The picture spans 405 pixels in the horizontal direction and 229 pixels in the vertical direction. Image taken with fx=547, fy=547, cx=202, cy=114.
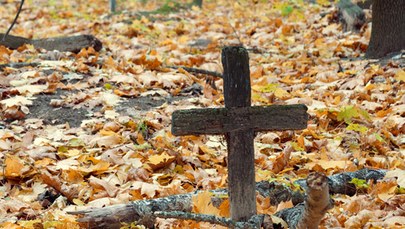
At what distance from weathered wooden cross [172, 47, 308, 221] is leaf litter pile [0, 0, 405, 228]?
0.37 metres

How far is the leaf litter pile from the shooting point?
3.39m

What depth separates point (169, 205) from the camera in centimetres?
312

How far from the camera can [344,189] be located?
3.44m

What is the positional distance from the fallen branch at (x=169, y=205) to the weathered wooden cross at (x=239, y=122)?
11.0 inches

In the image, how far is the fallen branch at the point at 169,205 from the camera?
2943mm

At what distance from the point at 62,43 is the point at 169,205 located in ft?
16.3

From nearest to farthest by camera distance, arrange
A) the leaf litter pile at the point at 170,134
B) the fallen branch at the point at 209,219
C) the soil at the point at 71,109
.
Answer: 1. the fallen branch at the point at 209,219
2. the leaf litter pile at the point at 170,134
3. the soil at the point at 71,109

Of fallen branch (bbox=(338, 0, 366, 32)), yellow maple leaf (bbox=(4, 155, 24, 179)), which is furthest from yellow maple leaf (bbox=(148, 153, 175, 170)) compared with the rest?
fallen branch (bbox=(338, 0, 366, 32))

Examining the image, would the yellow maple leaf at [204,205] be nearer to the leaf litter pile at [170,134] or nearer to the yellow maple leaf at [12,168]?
the leaf litter pile at [170,134]

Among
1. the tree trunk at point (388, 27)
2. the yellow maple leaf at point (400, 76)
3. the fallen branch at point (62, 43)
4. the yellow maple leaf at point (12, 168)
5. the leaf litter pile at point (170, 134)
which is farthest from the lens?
the fallen branch at point (62, 43)

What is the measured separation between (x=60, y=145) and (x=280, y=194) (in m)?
1.96

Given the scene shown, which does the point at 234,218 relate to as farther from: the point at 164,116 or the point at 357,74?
the point at 357,74

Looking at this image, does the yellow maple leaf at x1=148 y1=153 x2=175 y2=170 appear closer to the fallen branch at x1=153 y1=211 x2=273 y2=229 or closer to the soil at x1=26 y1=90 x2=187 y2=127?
the soil at x1=26 y1=90 x2=187 y2=127

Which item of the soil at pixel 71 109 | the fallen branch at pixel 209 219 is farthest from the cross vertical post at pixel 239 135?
the soil at pixel 71 109
